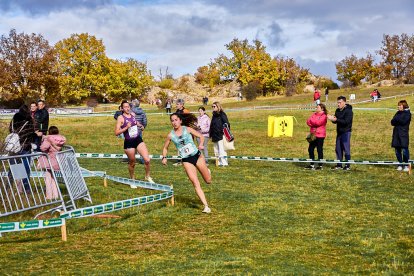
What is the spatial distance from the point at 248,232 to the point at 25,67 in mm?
64790

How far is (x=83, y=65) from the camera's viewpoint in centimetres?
7919

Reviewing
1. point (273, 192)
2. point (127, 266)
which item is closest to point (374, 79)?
point (273, 192)

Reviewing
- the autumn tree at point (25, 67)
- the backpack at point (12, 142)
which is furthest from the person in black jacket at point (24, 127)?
the autumn tree at point (25, 67)

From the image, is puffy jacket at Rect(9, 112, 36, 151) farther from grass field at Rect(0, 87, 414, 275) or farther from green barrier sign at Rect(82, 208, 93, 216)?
green barrier sign at Rect(82, 208, 93, 216)

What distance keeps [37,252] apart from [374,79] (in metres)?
91.3

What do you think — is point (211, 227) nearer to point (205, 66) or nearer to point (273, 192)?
point (273, 192)

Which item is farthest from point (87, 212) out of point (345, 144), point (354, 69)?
point (354, 69)

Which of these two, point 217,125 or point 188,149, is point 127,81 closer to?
point 217,125

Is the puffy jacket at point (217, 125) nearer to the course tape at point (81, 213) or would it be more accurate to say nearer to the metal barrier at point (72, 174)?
the course tape at point (81, 213)

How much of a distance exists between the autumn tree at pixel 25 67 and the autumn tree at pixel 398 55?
5389cm

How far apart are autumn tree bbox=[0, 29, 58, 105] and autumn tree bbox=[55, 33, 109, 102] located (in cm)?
583

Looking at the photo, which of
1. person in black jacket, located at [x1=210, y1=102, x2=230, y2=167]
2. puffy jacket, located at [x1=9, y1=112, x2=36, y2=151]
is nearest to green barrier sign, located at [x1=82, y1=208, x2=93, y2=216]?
puffy jacket, located at [x1=9, y1=112, x2=36, y2=151]

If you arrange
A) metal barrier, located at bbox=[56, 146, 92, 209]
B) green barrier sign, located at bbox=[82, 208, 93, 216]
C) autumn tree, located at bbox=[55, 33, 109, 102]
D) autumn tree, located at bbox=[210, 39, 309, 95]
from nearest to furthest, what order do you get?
green barrier sign, located at bbox=[82, 208, 93, 216], metal barrier, located at bbox=[56, 146, 92, 209], autumn tree, located at bbox=[55, 33, 109, 102], autumn tree, located at bbox=[210, 39, 309, 95]

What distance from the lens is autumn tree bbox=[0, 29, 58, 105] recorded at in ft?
219
